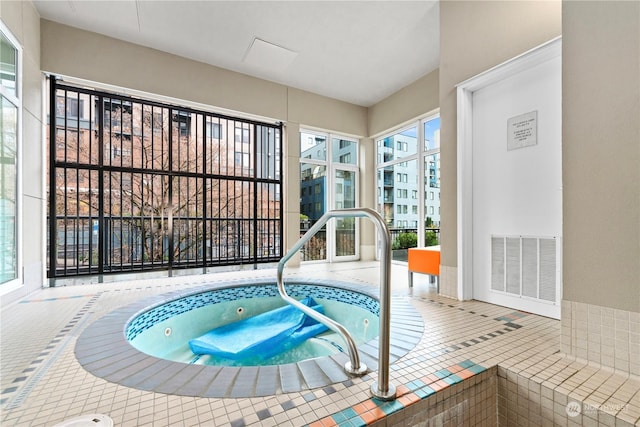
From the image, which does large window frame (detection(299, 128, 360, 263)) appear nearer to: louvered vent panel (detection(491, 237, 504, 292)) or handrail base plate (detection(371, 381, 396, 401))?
louvered vent panel (detection(491, 237, 504, 292))

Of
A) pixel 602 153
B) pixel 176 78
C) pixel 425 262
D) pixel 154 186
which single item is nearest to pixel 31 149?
pixel 154 186

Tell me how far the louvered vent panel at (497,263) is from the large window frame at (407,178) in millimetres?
2192

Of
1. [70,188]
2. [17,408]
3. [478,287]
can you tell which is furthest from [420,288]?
[70,188]

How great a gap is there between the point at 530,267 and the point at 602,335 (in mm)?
1013

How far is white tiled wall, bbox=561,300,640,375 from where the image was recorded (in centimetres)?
140

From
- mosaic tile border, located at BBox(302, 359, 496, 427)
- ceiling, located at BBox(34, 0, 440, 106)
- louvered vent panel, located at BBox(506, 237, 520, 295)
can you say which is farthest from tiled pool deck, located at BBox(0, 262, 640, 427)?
ceiling, located at BBox(34, 0, 440, 106)

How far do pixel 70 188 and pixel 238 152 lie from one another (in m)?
2.44

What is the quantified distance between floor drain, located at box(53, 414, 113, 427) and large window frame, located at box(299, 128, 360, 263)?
4501 mm

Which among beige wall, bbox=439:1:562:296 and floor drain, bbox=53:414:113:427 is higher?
beige wall, bbox=439:1:562:296

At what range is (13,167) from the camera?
2916 millimetres

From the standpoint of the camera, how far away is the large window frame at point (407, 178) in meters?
5.03

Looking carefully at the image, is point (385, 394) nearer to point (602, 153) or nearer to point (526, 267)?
point (602, 153)

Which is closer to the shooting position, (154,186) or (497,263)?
(497,263)

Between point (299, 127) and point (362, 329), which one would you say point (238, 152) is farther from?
point (362, 329)
